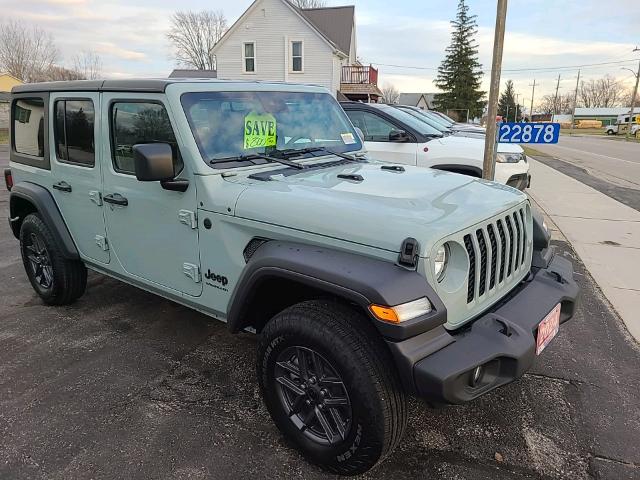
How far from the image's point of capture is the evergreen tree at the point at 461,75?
50375 millimetres

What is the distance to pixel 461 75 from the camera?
5097 centimetres

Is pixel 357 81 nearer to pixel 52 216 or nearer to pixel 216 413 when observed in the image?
pixel 52 216

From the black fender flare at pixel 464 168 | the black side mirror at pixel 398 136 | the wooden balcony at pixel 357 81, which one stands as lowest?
the black fender flare at pixel 464 168

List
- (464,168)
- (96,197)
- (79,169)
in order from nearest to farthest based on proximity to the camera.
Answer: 1. (96,197)
2. (79,169)
3. (464,168)

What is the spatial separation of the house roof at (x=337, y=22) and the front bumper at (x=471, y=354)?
2749 cm

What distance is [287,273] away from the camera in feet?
7.45

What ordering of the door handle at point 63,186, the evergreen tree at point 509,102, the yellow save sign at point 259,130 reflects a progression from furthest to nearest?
the evergreen tree at point 509,102, the door handle at point 63,186, the yellow save sign at point 259,130

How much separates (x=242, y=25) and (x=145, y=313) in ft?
82.2

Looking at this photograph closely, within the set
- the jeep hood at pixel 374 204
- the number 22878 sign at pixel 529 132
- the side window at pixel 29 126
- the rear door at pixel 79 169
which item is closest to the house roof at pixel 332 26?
Answer: the number 22878 sign at pixel 529 132

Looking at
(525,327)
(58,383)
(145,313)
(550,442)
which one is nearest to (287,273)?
(525,327)

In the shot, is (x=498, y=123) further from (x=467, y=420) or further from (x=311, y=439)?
(x=311, y=439)

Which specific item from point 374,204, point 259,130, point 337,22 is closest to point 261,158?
point 259,130

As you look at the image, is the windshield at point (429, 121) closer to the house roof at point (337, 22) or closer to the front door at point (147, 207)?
the front door at point (147, 207)

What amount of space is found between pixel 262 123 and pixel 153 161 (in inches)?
34.3
